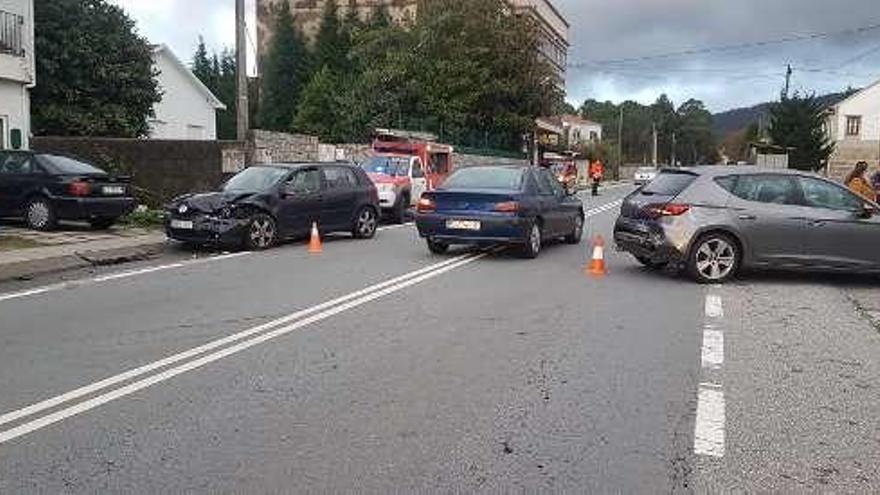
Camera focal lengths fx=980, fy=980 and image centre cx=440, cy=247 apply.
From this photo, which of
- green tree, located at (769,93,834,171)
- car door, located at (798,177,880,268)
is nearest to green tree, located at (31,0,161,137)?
car door, located at (798,177,880,268)

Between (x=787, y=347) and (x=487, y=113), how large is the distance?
1675 inches

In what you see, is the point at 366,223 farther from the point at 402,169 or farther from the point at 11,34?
the point at 11,34

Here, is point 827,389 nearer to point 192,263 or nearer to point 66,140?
point 192,263

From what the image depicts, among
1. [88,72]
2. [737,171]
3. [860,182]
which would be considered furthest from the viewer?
[88,72]

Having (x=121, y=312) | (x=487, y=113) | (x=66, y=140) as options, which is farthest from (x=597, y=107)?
(x=121, y=312)

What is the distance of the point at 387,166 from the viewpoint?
25.0m

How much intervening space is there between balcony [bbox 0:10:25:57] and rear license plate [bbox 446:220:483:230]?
573 inches

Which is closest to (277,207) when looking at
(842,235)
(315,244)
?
(315,244)

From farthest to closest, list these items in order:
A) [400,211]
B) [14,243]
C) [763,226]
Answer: [400,211]
[14,243]
[763,226]

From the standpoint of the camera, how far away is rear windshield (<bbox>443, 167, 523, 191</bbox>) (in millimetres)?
15242

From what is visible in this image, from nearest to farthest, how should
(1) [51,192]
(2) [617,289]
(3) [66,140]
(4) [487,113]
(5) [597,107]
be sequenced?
(2) [617,289]
(1) [51,192]
(3) [66,140]
(4) [487,113]
(5) [597,107]

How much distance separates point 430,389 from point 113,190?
40.7 ft

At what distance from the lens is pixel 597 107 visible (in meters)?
182

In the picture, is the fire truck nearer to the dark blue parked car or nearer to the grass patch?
the dark blue parked car
